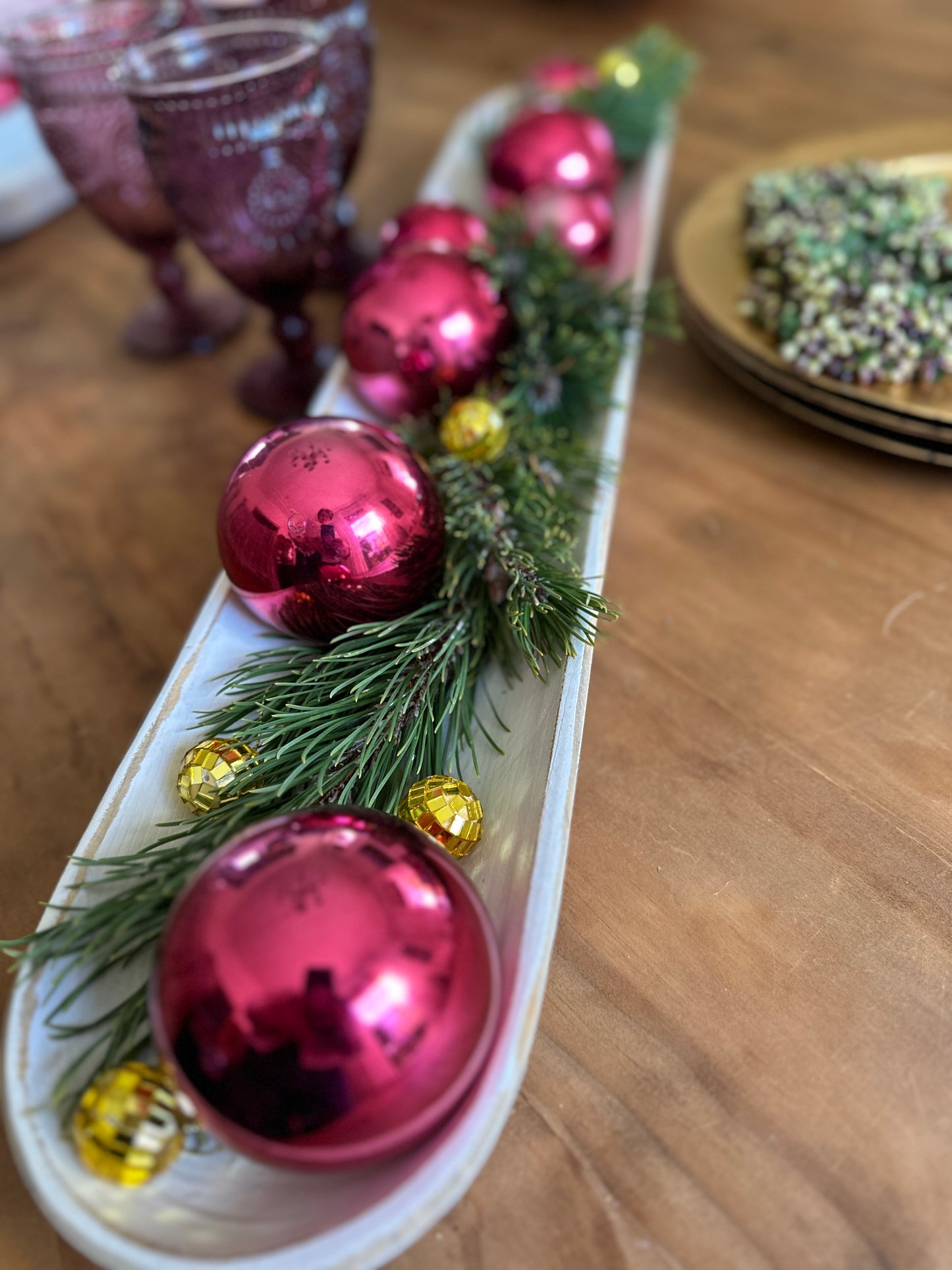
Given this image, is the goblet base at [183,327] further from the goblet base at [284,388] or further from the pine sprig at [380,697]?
the pine sprig at [380,697]

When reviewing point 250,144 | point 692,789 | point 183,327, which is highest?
point 250,144

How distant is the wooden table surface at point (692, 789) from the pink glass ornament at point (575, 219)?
3.5 inches

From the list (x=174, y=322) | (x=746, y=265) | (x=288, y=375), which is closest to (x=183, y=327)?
(x=174, y=322)

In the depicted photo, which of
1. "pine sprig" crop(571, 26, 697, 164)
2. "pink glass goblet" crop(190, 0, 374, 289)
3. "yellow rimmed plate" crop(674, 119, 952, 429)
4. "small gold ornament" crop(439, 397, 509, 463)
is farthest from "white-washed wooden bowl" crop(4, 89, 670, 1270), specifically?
"pine sprig" crop(571, 26, 697, 164)

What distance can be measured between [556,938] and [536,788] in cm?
5

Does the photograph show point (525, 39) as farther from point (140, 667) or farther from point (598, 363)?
point (140, 667)

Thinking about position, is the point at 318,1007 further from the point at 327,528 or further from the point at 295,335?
the point at 295,335

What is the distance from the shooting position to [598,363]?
1.49ft

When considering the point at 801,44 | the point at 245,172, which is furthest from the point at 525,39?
the point at 245,172

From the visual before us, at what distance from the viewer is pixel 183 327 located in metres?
0.62

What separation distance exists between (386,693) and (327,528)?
0.06 m

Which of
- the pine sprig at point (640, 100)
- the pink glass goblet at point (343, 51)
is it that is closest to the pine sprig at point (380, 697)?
the pink glass goblet at point (343, 51)

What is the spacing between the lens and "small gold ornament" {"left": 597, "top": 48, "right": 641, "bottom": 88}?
708 mm

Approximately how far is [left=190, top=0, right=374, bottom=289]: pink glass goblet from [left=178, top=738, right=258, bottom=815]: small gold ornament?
1.07ft
